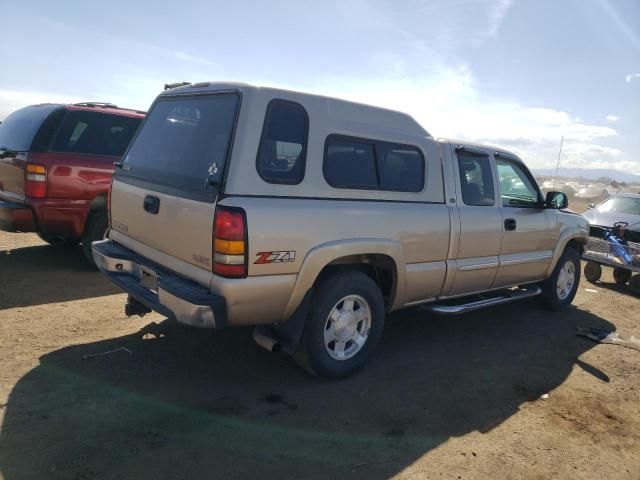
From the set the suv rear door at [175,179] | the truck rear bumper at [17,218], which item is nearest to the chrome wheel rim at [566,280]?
the suv rear door at [175,179]

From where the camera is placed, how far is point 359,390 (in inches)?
143

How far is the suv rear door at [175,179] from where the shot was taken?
3.07 m

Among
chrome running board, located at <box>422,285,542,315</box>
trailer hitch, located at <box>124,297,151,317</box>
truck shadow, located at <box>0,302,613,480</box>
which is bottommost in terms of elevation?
truck shadow, located at <box>0,302,613,480</box>

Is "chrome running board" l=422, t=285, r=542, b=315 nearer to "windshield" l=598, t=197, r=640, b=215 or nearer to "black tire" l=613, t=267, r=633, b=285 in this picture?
"black tire" l=613, t=267, r=633, b=285

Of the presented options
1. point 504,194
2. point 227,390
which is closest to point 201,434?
point 227,390

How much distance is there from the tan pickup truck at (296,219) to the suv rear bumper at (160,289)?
12 mm

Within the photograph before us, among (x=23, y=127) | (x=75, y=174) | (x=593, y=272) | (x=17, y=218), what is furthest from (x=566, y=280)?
(x=23, y=127)

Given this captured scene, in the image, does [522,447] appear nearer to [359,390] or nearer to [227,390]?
[359,390]

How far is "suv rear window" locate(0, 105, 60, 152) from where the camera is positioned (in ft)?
17.9

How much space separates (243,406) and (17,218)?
3752mm

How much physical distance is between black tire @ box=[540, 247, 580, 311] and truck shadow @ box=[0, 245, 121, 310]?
524cm

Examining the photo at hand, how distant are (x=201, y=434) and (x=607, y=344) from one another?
4464 mm

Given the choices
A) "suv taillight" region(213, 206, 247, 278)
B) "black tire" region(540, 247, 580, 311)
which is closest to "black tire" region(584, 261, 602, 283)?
"black tire" region(540, 247, 580, 311)

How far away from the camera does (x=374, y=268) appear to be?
158 inches
